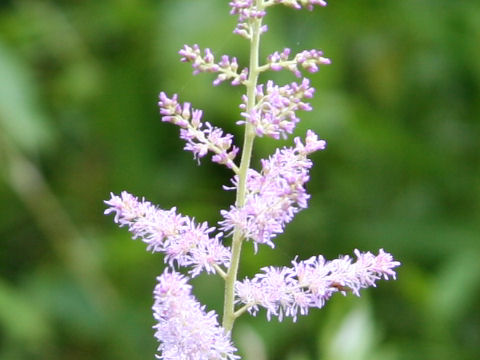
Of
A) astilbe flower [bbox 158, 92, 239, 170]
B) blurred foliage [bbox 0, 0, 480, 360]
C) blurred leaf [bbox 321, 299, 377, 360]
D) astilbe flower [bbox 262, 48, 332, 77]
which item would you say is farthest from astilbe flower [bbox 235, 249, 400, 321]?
blurred foliage [bbox 0, 0, 480, 360]

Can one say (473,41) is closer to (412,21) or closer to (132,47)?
(412,21)

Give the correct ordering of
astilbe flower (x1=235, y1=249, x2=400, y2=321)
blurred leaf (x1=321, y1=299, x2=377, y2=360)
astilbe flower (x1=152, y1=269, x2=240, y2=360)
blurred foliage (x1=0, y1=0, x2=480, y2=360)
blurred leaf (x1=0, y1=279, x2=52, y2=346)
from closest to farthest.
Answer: astilbe flower (x1=152, y1=269, x2=240, y2=360) < astilbe flower (x1=235, y1=249, x2=400, y2=321) < blurred leaf (x1=321, y1=299, x2=377, y2=360) < blurred leaf (x1=0, y1=279, x2=52, y2=346) < blurred foliage (x1=0, y1=0, x2=480, y2=360)

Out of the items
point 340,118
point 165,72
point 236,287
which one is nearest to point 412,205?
point 340,118

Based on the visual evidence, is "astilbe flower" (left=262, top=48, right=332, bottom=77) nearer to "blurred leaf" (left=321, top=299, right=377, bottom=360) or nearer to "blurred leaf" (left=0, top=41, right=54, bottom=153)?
"blurred leaf" (left=321, top=299, right=377, bottom=360)

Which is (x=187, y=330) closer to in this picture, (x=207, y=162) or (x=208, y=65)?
(x=208, y=65)

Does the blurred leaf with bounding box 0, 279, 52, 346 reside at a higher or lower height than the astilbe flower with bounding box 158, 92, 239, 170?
higher
